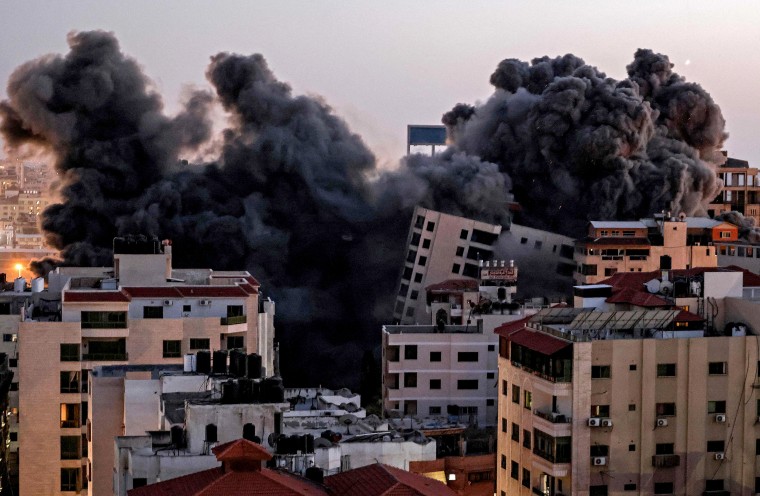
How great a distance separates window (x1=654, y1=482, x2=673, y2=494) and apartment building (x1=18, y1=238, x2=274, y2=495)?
1205cm

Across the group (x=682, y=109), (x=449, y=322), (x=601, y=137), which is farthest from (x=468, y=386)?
(x=682, y=109)

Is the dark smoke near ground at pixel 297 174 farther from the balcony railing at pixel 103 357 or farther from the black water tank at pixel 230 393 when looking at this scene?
the black water tank at pixel 230 393

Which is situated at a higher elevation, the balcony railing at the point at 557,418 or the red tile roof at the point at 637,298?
the red tile roof at the point at 637,298

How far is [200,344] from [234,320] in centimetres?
219

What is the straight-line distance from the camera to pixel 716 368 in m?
41.6

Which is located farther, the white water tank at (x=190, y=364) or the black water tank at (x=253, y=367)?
the white water tank at (x=190, y=364)

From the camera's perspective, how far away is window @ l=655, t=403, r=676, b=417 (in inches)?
1625

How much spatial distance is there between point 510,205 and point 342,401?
35.2 metres

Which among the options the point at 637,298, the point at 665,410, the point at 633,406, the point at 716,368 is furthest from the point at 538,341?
the point at 637,298

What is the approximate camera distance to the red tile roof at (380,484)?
91.9ft

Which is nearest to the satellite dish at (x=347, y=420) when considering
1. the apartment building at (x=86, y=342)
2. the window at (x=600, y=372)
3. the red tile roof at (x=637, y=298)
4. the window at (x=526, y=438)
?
the window at (x=526, y=438)

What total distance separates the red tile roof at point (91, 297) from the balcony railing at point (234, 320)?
3.06 metres

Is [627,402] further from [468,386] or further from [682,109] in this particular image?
[682,109]

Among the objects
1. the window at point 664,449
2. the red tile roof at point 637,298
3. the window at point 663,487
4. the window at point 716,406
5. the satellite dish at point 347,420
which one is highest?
the red tile roof at point 637,298
